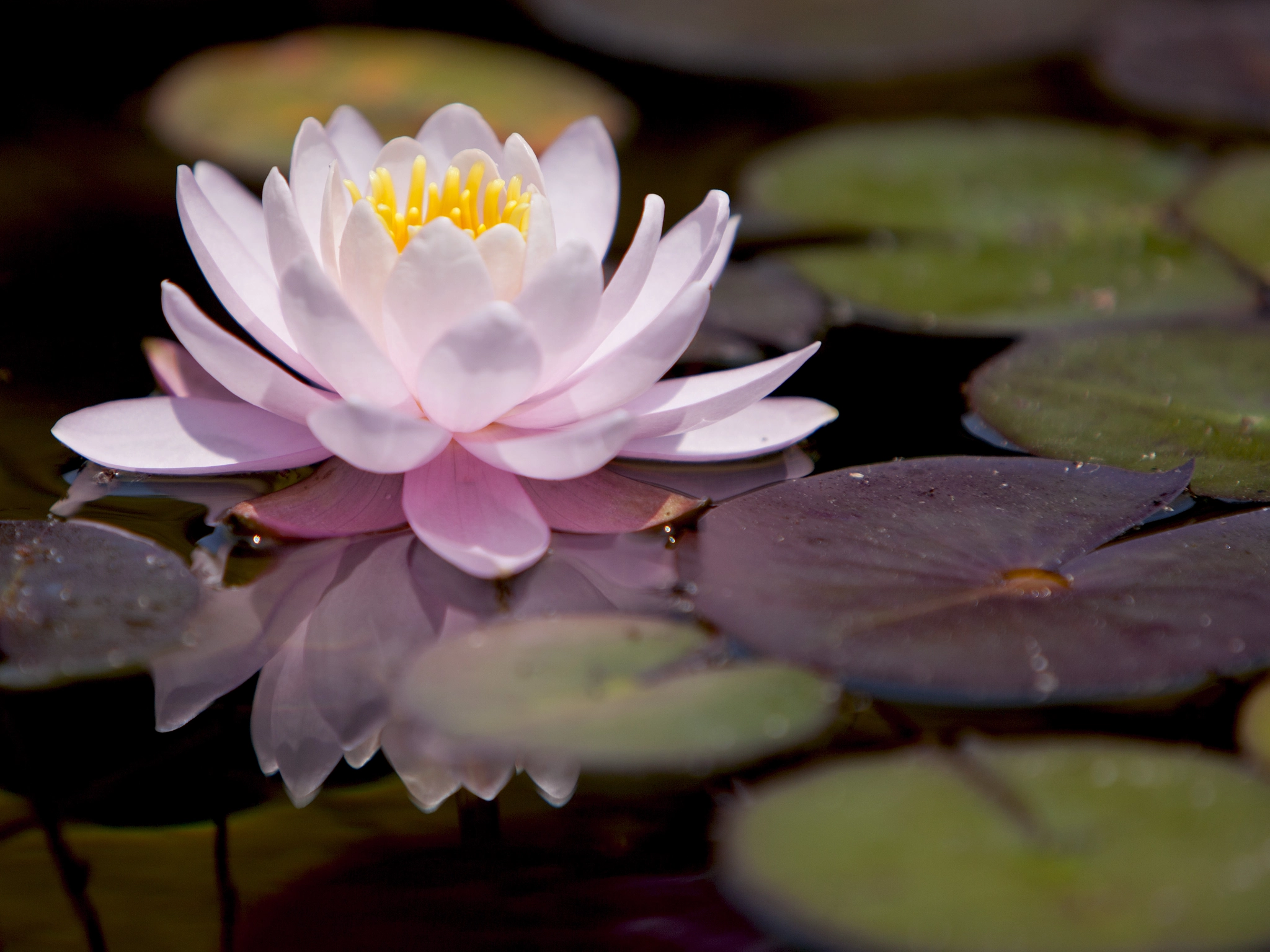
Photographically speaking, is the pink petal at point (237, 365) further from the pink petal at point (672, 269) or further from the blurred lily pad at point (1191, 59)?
the blurred lily pad at point (1191, 59)

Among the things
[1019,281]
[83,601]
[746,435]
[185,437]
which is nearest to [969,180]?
[1019,281]

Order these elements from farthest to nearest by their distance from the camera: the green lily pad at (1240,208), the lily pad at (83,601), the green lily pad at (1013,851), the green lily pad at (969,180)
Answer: the green lily pad at (969,180) → the green lily pad at (1240,208) → the lily pad at (83,601) → the green lily pad at (1013,851)

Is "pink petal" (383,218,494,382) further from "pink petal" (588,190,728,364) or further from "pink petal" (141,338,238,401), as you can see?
"pink petal" (141,338,238,401)

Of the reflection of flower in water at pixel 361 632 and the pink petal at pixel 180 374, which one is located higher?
the pink petal at pixel 180 374

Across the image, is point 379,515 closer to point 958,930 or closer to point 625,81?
point 958,930

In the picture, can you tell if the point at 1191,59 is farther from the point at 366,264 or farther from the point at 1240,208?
the point at 366,264

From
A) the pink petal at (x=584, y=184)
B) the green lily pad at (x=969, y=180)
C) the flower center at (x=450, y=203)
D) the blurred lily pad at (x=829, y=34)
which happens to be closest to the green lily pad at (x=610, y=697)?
the flower center at (x=450, y=203)

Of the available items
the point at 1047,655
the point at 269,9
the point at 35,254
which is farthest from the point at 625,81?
the point at 1047,655
